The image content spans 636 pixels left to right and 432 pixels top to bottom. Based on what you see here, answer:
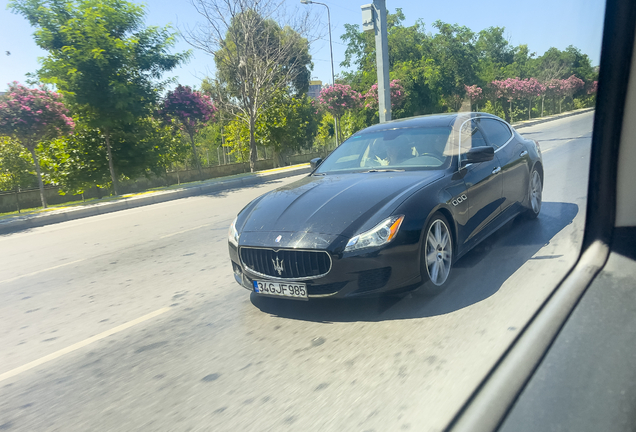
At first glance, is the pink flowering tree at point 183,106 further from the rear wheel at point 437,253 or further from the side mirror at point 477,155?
the rear wheel at point 437,253

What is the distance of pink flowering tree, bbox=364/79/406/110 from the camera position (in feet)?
95.3

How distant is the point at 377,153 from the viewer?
5.30 meters

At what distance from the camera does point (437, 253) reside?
13.6 ft

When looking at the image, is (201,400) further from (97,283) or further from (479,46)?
(479,46)

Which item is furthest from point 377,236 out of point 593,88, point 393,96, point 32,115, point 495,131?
point 393,96

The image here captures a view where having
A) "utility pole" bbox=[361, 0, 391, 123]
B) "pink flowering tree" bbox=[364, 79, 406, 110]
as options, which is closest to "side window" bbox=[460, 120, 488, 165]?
"utility pole" bbox=[361, 0, 391, 123]

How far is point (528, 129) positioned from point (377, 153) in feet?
81.4

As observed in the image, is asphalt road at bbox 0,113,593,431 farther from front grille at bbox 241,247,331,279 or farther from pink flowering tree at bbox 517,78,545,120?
pink flowering tree at bbox 517,78,545,120

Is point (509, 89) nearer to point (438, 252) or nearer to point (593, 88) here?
point (593, 88)

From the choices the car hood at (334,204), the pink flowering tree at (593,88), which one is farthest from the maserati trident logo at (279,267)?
the pink flowering tree at (593,88)

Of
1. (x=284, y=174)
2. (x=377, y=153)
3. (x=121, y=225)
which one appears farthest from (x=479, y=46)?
(x=377, y=153)

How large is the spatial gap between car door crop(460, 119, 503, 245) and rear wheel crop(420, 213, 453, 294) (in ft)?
1.39

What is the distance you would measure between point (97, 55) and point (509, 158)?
14382 millimetres

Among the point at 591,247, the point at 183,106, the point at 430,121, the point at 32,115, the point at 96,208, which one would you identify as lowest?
the point at 96,208
